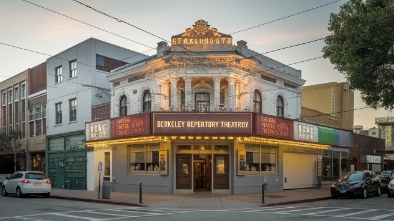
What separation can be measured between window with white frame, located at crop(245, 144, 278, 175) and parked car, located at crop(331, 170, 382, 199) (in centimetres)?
457

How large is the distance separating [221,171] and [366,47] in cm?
1085

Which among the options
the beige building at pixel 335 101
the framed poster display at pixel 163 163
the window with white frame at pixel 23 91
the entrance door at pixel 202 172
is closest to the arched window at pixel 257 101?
the entrance door at pixel 202 172

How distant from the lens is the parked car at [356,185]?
973 inches

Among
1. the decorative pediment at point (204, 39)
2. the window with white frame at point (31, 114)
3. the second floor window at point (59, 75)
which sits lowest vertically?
the window with white frame at point (31, 114)

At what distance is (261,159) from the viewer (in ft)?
93.4

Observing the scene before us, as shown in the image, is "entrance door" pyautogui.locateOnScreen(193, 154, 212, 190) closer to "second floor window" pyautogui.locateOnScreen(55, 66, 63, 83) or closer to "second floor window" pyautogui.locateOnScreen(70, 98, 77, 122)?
"second floor window" pyautogui.locateOnScreen(70, 98, 77, 122)

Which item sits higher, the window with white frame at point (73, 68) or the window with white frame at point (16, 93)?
the window with white frame at point (73, 68)

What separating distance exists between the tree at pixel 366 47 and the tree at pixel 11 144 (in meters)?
27.5

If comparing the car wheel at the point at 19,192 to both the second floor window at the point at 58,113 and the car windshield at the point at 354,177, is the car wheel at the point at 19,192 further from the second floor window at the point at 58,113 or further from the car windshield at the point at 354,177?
the car windshield at the point at 354,177

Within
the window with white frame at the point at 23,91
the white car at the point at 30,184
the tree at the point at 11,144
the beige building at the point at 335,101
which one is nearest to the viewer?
the white car at the point at 30,184

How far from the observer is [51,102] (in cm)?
3747

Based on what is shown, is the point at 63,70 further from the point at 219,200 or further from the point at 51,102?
the point at 219,200

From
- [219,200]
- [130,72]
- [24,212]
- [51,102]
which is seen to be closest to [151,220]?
[24,212]

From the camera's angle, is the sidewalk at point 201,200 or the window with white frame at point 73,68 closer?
the sidewalk at point 201,200
